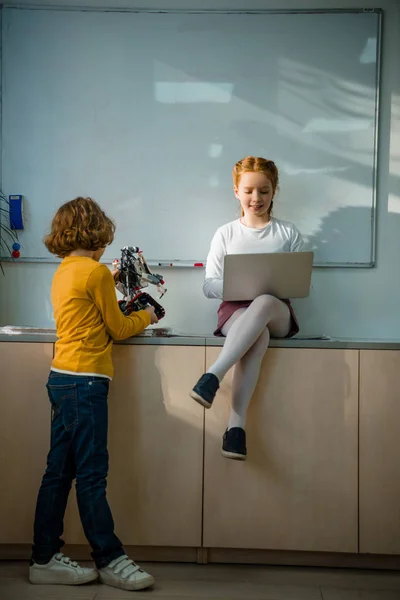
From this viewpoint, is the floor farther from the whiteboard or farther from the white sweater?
the whiteboard

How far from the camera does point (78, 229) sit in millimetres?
2297

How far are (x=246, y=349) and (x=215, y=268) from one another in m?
0.51

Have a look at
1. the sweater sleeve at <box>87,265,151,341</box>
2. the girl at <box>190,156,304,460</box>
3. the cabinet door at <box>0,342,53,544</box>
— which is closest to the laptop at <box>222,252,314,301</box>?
the girl at <box>190,156,304,460</box>

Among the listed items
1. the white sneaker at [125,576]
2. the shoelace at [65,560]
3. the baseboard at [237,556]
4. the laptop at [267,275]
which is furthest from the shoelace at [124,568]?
the laptop at [267,275]

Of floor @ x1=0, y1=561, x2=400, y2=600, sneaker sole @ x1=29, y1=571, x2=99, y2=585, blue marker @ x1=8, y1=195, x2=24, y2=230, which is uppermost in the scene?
blue marker @ x1=8, y1=195, x2=24, y2=230

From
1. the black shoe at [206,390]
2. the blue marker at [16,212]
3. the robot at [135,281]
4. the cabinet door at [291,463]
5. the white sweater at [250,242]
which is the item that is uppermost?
the blue marker at [16,212]

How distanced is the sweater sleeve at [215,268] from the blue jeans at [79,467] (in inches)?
23.7

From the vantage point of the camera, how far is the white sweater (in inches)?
109

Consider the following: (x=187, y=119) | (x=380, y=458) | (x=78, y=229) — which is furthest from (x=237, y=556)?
(x=187, y=119)

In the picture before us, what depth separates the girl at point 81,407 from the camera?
2252 millimetres

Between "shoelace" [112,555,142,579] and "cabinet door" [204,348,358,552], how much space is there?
320 mm

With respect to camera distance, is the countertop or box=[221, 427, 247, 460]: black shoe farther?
the countertop

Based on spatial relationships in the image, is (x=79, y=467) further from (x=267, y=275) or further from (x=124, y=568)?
(x=267, y=275)

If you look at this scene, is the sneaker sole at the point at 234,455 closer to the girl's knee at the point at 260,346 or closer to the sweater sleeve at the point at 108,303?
the girl's knee at the point at 260,346
